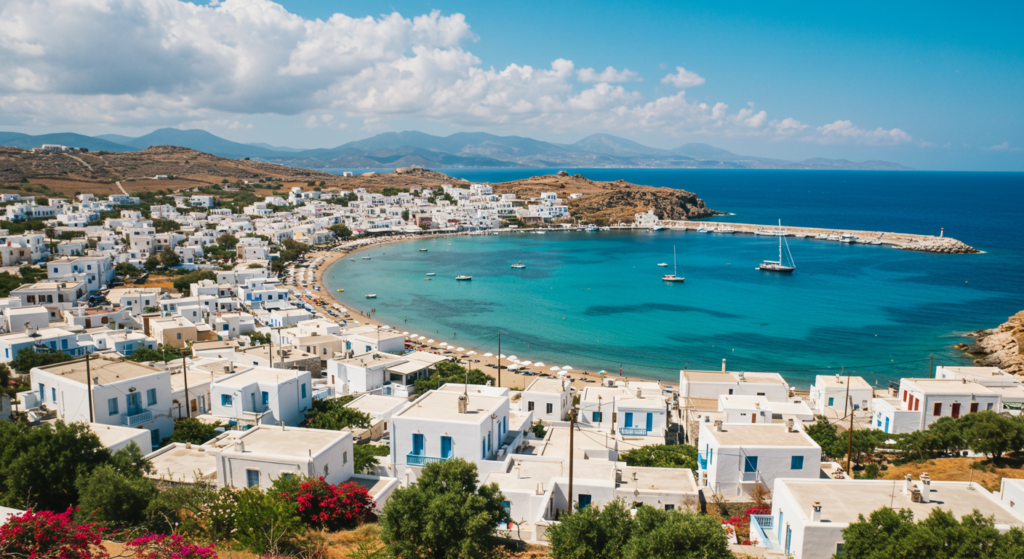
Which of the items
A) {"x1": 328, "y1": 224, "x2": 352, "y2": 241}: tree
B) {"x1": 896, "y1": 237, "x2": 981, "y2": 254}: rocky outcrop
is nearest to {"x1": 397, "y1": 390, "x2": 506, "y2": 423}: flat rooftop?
{"x1": 328, "y1": 224, "x2": 352, "y2": 241}: tree

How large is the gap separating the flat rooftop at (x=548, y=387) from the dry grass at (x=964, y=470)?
1173 centimetres

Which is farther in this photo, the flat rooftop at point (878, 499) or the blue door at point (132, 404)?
the blue door at point (132, 404)

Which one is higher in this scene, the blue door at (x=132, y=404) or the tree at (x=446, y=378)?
the blue door at (x=132, y=404)

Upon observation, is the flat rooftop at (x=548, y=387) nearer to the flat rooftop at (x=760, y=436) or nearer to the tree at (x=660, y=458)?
the tree at (x=660, y=458)

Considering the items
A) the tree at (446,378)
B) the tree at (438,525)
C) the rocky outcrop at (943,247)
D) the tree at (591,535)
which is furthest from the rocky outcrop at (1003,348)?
the rocky outcrop at (943,247)

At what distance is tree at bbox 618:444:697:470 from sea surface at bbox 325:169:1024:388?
1789 centimetres

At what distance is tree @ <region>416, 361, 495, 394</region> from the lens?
2738 centimetres

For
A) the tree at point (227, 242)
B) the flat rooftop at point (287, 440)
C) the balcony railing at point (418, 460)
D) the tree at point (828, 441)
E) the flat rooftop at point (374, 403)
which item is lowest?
the tree at point (828, 441)

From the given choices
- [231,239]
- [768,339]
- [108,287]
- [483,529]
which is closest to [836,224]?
[768,339]

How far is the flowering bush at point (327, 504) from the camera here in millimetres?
11930

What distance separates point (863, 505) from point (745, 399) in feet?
36.7

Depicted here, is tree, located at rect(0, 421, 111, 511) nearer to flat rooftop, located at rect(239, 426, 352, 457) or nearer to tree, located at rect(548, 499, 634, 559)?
flat rooftop, located at rect(239, 426, 352, 457)

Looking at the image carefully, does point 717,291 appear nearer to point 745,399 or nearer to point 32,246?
point 745,399

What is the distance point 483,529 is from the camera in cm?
1018
